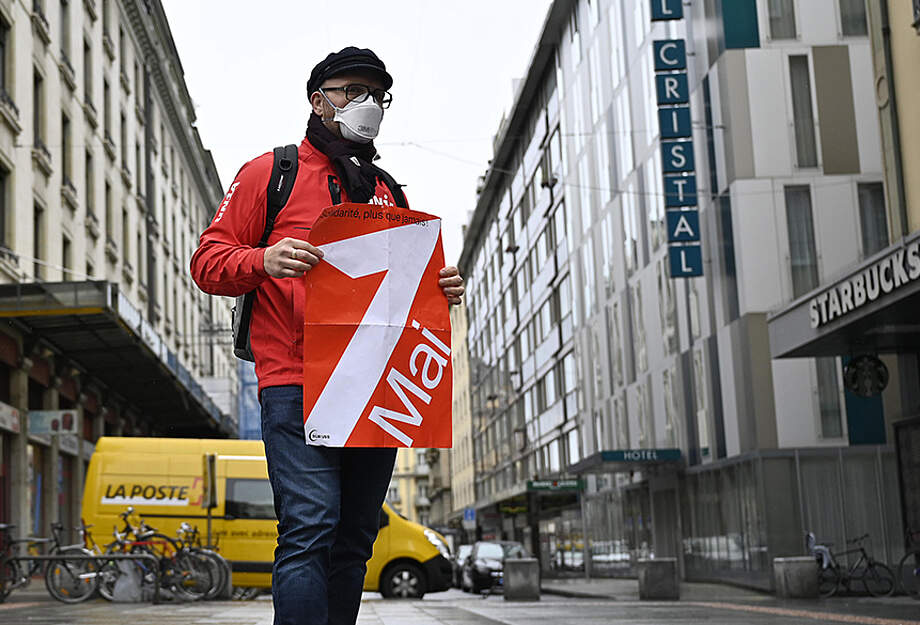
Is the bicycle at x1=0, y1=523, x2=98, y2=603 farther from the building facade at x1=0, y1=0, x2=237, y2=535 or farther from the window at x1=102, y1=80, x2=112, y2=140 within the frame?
the window at x1=102, y1=80, x2=112, y2=140

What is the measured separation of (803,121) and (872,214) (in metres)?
2.20

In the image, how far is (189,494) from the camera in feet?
65.7

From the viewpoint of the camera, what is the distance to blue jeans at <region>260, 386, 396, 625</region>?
11.3 feet

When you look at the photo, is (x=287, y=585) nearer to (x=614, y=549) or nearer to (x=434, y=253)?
(x=434, y=253)

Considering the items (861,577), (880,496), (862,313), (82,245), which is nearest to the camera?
(862,313)

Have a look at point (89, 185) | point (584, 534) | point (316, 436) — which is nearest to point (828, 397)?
point (89, 185)

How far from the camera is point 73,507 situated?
28.2 metres

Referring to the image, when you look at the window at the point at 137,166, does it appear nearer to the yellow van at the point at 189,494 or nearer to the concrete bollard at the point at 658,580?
the yellow van at the point at 189,494

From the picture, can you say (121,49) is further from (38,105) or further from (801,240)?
(801,240)

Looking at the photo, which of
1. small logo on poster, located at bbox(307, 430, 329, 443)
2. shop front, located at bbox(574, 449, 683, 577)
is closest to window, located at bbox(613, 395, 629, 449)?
shop front, located at bbox(574, 449, 683, 577)

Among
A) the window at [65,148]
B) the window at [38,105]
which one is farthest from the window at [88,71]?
the window at [38,105]

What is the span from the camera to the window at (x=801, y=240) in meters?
25.3

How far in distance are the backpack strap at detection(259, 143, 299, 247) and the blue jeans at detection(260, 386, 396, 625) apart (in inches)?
20.0

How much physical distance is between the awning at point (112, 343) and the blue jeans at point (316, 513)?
52.0 ft
